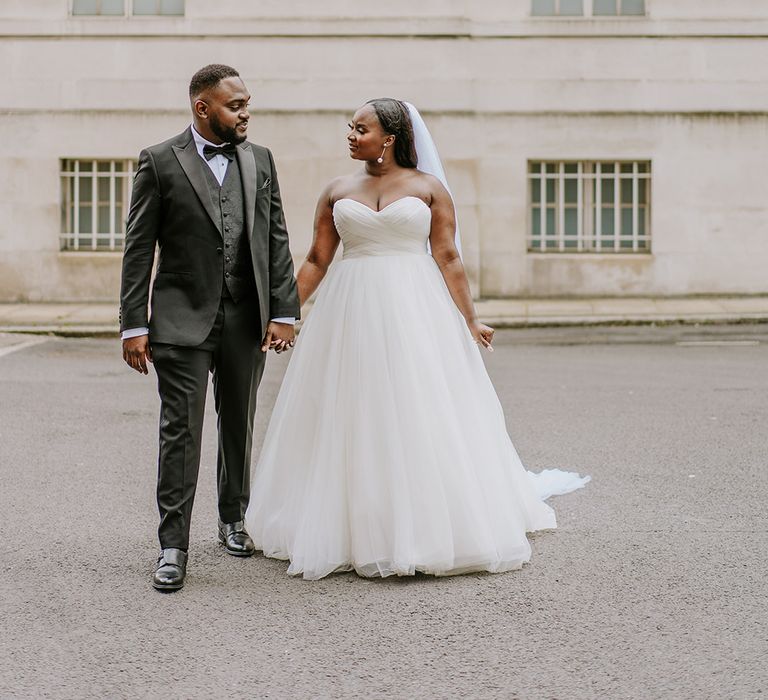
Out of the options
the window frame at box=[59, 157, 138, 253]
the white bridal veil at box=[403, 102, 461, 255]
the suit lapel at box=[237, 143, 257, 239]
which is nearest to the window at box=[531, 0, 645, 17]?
the window frame at box=[59, 157, 138, 253]

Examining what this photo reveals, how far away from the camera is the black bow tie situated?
5359mm

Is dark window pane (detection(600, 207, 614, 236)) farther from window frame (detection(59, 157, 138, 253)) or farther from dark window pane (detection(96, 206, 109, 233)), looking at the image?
dark window pane (detection(96, 206, 109, 233))

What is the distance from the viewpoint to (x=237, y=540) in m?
5.70

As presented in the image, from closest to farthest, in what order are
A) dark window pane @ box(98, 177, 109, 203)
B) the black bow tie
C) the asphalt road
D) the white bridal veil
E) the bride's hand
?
the asphalt road, the black bow tie, the bride's hand, the white bridal veil, dark window pane @ box(98, 177, 109, 203)

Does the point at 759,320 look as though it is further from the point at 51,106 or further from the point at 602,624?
the point at 602,624

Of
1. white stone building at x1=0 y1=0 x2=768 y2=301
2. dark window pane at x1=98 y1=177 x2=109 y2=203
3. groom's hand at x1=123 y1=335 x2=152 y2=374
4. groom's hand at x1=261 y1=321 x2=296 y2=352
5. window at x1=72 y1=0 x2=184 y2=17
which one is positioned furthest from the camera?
dark window pane at x1=98 y1=177 x2=109 y2=203

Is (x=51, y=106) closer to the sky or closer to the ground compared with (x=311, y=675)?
closer to the sky

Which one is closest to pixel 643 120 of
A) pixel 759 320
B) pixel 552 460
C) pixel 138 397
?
pixel 759 320

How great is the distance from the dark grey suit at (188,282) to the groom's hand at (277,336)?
0.04m

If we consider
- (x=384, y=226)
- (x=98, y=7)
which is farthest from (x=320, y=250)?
(x=98, y=7)

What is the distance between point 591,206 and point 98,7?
813 cm

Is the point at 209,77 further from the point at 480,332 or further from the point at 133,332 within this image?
the point at 480,332

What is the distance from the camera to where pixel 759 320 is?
1720 cm

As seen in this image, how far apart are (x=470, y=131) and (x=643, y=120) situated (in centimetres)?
261
